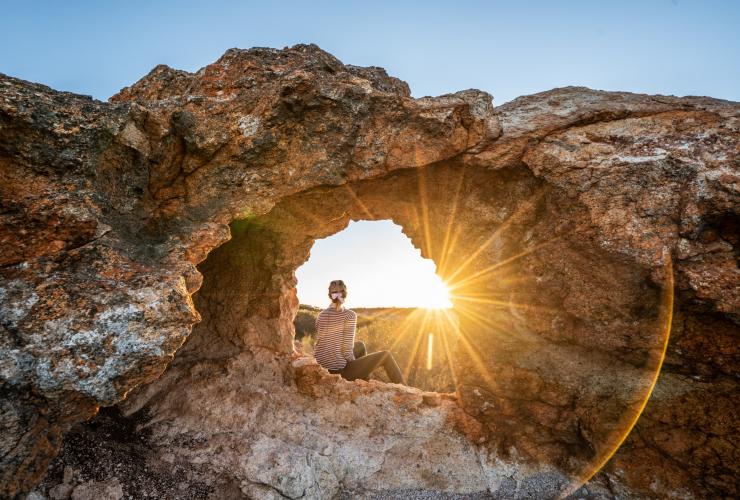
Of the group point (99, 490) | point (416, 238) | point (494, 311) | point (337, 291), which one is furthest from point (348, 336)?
point (99, 490)

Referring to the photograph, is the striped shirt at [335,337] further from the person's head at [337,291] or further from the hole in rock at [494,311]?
the hole in rock at [494,311]

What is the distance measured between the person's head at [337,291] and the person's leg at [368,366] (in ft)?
3.47

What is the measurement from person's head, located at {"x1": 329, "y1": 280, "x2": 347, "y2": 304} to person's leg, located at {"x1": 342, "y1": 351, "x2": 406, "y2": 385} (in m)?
1.06

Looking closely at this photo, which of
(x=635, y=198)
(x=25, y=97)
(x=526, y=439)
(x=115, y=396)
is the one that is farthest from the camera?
(x=526, y=439)

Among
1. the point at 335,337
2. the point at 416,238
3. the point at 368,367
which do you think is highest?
the point at 416,238

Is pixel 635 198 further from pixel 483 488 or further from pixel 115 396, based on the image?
pixel 115 396

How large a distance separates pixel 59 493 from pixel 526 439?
15.6 ft

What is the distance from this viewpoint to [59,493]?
11.5 feet

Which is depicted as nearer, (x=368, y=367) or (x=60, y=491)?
(x=60, y=491)

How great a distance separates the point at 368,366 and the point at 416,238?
2.44 meters

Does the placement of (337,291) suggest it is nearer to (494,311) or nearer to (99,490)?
(494,311)

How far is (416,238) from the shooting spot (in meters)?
5.83

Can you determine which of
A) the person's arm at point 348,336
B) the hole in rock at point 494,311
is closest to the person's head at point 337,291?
the person's arm at point 348,336

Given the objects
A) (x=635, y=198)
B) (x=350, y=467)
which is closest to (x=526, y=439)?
(x=350, y=467)
